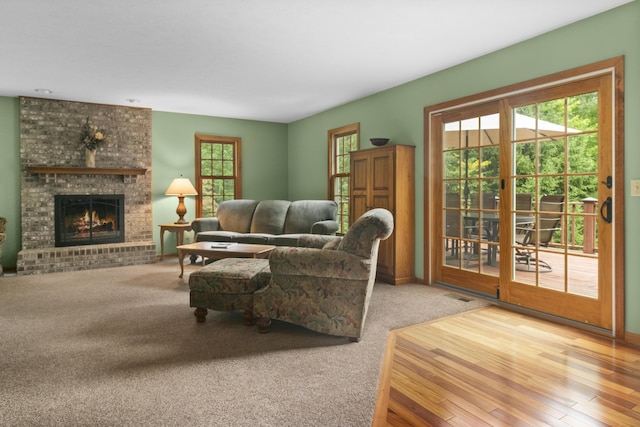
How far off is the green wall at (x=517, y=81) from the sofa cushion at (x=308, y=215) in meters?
0.95

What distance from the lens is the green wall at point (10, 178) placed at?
18.2 ft

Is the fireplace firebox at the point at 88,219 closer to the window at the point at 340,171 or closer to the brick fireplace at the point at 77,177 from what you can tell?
the brick fireplace at the point at 77,177

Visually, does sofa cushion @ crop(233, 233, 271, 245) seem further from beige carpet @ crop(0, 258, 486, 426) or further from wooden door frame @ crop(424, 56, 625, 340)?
wooden door frame @ crop(424, 56, 625, 340)

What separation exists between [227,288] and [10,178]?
456 cm

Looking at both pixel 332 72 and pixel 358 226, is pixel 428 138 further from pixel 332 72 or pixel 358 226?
pixel 358 226

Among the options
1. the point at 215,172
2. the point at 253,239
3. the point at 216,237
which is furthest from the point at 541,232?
the point at 215,172

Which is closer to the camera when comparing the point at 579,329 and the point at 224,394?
the point at 224,394

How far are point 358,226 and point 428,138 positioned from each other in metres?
2.29

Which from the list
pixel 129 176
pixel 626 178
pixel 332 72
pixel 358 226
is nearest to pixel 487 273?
pixel 626 178

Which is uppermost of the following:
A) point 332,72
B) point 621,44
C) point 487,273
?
point 332,72

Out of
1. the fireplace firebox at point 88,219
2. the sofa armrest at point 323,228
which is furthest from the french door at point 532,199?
the fireplace firebox at point 88,219

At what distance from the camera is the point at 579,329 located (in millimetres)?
3123

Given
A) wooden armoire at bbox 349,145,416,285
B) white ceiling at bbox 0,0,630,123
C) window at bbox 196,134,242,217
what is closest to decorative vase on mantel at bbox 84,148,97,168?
white ceiling at bbox 0,0,630,123

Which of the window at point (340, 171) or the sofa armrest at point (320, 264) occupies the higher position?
the window at point (340, 171)
